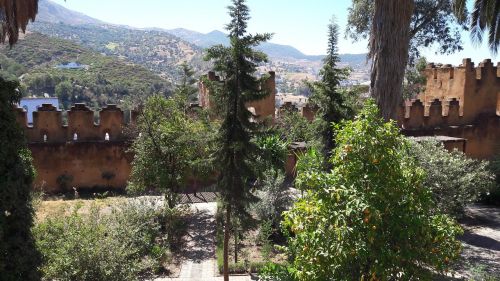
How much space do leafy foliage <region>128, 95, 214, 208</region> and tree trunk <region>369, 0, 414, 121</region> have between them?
5515mm

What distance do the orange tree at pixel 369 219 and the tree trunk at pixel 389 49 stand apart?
12.9 feet

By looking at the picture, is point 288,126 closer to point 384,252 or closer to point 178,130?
point 178,130

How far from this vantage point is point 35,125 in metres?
16.8

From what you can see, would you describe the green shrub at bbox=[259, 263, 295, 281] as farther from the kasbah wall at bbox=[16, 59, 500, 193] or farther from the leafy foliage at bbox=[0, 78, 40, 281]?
the kasbah wall at bbox=[16, 59, 500, 193]

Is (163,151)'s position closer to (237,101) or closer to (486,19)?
(237,101)

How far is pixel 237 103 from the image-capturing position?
9398 millimetres

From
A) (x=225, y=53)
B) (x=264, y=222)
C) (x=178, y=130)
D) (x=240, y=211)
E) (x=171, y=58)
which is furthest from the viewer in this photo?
(x=171, y=58)

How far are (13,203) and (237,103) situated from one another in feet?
15.1

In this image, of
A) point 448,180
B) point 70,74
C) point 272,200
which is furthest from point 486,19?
point 70,74

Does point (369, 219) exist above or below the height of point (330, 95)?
below

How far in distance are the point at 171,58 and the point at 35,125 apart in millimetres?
182791

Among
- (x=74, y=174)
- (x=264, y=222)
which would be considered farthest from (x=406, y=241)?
(x=74, y=174)

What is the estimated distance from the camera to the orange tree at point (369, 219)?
5.13m

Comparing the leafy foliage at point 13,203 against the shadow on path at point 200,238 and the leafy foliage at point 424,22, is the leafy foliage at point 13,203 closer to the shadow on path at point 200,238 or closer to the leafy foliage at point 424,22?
the shadow on path at point 200,238
